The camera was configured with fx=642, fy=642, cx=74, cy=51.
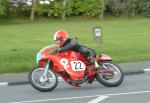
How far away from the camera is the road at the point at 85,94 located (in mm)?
11898

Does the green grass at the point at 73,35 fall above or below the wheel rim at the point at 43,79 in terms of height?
below

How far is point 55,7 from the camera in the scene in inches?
1270

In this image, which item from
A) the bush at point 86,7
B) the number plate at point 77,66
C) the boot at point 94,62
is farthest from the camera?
the bush at point 86,7

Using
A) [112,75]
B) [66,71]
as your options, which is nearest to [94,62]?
[112,75]

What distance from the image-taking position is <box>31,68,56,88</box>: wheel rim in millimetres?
13398

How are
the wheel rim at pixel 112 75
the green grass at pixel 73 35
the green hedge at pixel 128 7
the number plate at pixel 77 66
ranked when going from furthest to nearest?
1. the green hedge at pixel 128 7
2. the green grass at pixel 73 35
3. the wheel rim at pixel 112 75
4. the number plate at pixel 77 66

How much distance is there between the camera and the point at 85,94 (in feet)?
41.8

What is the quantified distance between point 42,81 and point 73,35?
38.8ft

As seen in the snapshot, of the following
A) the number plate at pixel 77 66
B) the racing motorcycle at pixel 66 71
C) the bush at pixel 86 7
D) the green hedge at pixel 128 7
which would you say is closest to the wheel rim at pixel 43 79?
the racing motorcycle at pixel 66 71

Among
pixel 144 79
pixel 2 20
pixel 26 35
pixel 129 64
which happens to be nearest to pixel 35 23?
pixel 2 20

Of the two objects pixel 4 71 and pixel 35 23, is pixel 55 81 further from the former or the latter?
pixel 35 23

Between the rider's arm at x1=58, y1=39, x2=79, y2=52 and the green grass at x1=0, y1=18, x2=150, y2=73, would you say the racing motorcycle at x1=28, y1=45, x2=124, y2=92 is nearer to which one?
the rider's arm at x1=58, y1=39, x2=79, y2=52

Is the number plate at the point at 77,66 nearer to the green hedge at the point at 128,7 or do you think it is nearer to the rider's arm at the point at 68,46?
the rider's arm at the point at 68,46

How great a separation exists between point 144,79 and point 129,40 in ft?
26.5
